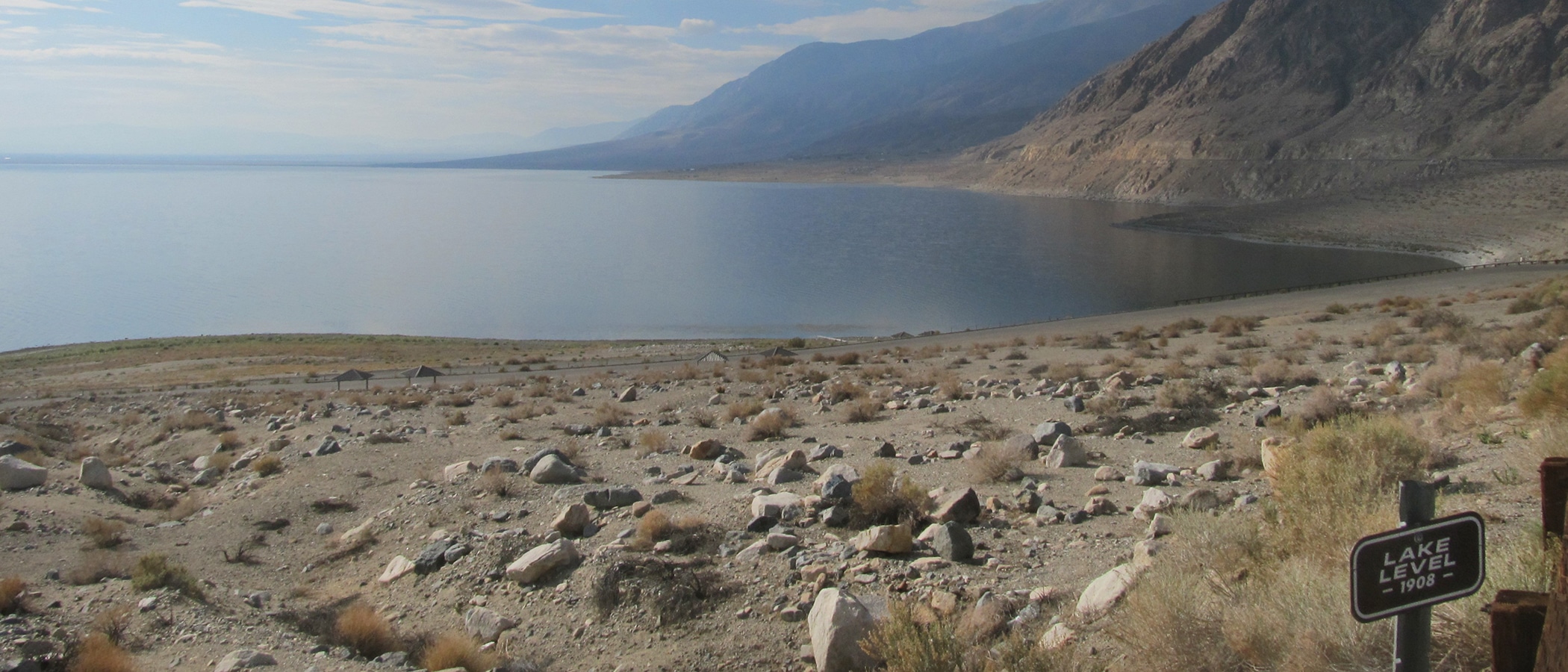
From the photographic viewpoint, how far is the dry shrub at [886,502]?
6387 mm

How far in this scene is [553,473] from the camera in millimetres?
8758

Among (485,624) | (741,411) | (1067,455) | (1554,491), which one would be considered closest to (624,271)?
(741,411)

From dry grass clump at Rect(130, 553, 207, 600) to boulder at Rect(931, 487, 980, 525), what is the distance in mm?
5064

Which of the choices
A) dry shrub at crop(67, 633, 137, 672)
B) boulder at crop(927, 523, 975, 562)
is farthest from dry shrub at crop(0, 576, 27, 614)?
boulder at crop(927, 523, 975, 562)

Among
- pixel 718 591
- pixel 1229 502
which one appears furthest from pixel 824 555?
pixel 1229 502

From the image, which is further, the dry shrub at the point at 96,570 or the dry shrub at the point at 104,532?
the dry shrub at the point at 104,532

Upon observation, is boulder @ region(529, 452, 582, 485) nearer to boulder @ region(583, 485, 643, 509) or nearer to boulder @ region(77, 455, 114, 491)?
boulder @ region(583, 485, 643, 509)

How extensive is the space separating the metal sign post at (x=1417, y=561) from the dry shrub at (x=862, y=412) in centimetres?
944

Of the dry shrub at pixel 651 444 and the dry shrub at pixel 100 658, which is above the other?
the dry shrub at pixel 100 658

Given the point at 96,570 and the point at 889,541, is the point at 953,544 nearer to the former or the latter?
the point at 889,541

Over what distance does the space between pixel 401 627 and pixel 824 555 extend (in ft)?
9.10

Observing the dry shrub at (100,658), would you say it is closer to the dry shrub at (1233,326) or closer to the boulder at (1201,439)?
the boulder at (1201,439)

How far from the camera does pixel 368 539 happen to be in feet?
25.4

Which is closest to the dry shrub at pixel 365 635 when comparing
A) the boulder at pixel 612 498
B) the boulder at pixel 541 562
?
the boulder at pixel 541 562
